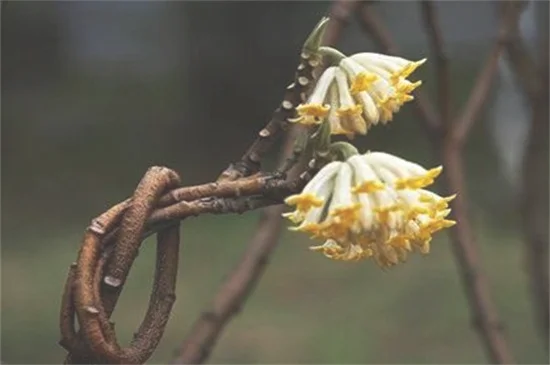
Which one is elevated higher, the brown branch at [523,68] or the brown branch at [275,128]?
the brown branch at [275,128]

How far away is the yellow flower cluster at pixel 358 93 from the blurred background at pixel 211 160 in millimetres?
2107

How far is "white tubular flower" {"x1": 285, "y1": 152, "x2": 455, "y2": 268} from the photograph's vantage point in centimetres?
37

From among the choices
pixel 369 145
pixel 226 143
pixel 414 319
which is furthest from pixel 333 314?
pixel 226 143

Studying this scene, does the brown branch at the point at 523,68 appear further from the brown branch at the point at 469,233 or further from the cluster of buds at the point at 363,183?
the cluster of buds at the point at 363,183

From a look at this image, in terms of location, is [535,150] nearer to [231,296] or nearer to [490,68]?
[490,68]

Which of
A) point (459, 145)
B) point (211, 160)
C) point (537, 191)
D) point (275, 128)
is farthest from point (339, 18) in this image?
point (211, 160)

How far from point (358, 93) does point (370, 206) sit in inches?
2.4

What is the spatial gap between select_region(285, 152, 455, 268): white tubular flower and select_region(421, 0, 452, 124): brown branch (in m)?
0.59

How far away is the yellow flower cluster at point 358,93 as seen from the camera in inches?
16.1

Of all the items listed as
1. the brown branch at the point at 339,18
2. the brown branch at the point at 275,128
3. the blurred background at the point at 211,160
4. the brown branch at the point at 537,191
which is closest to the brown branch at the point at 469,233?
the brown branch at the point at 537,191

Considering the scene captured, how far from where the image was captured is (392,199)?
1.24ft

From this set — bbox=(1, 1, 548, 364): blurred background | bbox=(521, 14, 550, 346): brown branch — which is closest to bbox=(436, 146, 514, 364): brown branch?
bbox=(521, 14, 550, 346): brown branch

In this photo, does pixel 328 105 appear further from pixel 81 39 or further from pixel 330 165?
pixel 81 39

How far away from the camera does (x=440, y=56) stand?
39.5 inches
